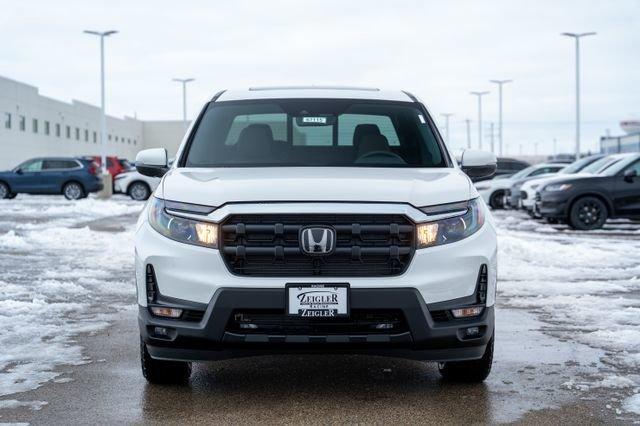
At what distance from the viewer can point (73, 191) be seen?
3431 cm

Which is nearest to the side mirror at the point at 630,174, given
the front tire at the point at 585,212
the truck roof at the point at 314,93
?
the front tire at the point at 585,212

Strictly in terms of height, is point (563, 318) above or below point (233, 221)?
below

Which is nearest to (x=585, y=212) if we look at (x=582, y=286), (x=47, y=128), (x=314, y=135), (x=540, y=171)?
(x=540, y=171)

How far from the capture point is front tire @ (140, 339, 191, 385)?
17.3 feet

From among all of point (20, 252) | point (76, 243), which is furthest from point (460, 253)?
point (76, 243)

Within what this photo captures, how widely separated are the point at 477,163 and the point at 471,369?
1.46 meters

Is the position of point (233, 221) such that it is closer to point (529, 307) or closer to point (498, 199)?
point (529, 307)

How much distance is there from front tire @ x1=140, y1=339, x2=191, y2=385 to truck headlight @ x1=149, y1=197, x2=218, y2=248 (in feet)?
2.39

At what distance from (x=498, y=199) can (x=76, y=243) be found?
16.5 meters

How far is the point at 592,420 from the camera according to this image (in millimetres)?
4656

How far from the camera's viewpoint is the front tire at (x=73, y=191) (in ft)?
112

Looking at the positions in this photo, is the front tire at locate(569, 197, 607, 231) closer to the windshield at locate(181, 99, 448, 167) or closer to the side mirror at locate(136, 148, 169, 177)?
the windshield at locate(181, 99, 448, 167)

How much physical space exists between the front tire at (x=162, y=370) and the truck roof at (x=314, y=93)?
6.67 feet

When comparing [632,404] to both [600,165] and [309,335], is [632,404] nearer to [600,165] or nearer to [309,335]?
[309,335]
